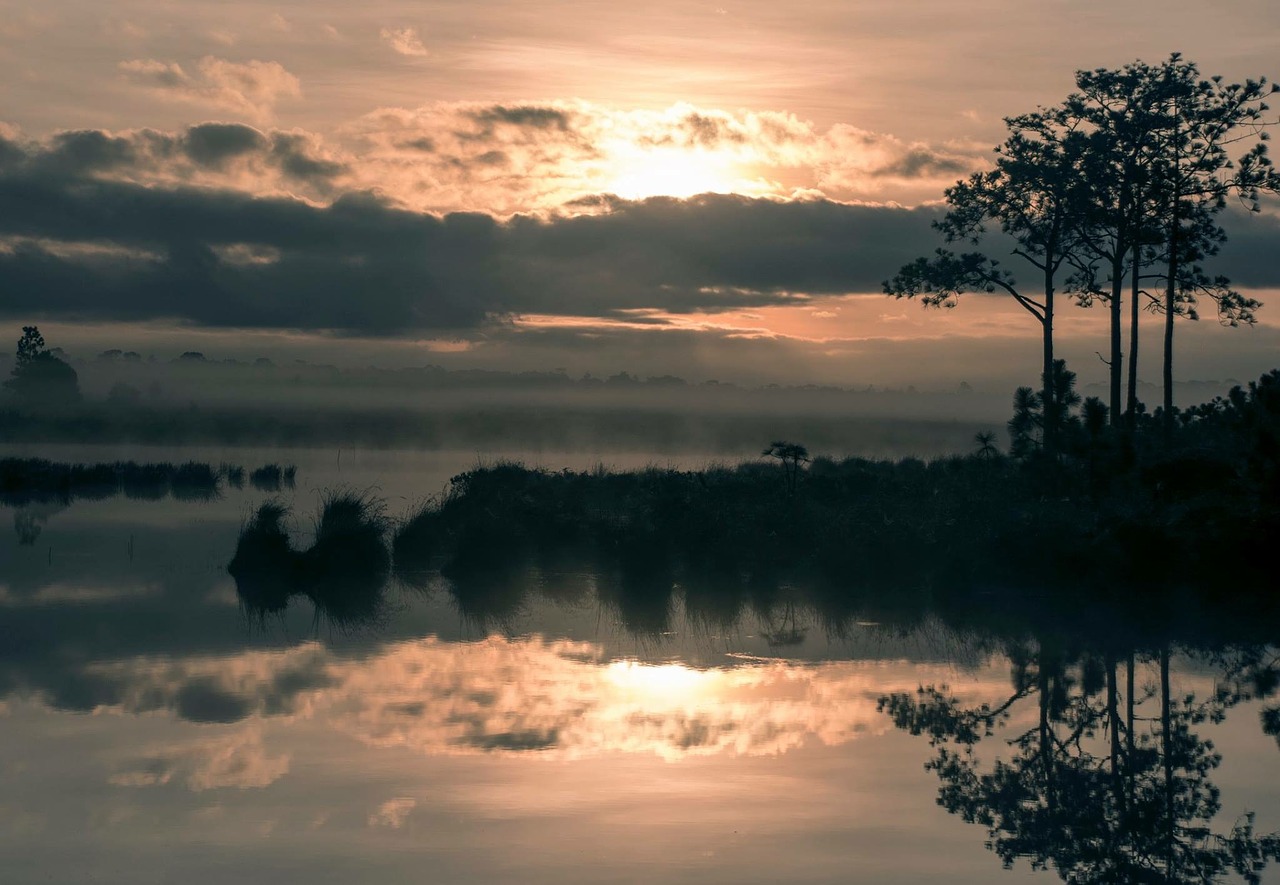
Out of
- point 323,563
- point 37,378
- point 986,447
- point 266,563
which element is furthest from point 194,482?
point 37,378

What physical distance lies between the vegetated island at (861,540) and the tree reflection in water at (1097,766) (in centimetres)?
546

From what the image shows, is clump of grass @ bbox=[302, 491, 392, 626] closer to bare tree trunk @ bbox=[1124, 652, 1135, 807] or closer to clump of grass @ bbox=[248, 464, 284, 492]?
bare tree trunk @ bbox=[1124, 652, 1135, 807]

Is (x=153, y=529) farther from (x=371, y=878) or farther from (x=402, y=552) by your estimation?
(x=371, y=878)

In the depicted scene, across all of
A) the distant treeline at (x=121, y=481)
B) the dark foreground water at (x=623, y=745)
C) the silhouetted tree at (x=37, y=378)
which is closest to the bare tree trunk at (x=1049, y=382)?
the dark foreground water at (x=623, y=745)

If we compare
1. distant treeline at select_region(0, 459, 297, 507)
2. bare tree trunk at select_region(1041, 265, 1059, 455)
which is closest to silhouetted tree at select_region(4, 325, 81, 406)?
distant treeline at select_region(0, 459, 297, 507)

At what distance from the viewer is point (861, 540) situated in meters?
27.4

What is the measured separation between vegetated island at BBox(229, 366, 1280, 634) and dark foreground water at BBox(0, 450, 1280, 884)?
2.14 metres

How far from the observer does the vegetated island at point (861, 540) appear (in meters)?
23.7

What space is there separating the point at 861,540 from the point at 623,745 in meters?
14.4

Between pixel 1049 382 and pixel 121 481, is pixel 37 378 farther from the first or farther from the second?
pixel 1049 382

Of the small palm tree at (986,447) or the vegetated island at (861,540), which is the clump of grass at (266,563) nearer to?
the vegetated island at (861,540)

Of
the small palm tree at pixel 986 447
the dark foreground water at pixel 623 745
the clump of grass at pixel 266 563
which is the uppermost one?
the small palm tree at pixel 986 447

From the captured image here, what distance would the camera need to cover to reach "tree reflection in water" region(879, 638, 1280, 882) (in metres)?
10.4

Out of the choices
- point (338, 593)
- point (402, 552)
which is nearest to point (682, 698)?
point (338, 593)
